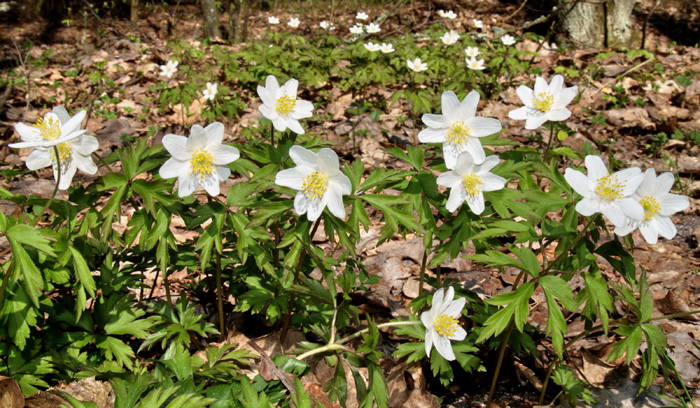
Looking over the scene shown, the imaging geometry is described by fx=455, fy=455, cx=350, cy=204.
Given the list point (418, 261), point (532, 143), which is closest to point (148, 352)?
point (418, 261)

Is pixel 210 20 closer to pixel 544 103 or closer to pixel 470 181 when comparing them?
pixel 544 103

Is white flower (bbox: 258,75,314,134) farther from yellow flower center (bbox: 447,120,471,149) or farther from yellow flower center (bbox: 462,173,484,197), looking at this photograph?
yellow flower center (bbox: 462,173,484,197)

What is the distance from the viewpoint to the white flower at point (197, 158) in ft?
6.01

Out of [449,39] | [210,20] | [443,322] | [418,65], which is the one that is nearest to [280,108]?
[443,322]

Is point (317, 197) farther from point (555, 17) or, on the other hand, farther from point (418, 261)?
point (555, 17)

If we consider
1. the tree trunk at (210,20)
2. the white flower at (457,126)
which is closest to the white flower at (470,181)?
the white flower at (457,126)

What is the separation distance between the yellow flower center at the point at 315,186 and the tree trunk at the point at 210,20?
25.2ft

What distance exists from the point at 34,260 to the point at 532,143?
183 inches

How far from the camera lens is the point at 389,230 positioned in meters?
2.04

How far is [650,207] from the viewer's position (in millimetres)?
1865

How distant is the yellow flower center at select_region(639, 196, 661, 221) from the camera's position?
1.86m

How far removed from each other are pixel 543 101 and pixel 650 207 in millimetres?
808

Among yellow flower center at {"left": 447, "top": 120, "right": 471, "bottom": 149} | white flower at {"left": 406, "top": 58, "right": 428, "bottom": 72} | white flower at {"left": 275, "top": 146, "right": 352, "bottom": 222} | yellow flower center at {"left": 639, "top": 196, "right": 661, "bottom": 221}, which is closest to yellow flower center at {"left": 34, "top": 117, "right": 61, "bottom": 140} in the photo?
white flower at {"left": 275, "top": 146, "right": 352, "bottom": 222}

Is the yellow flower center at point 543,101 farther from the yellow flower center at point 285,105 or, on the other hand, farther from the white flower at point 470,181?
the yellow flower center at point 285,105
